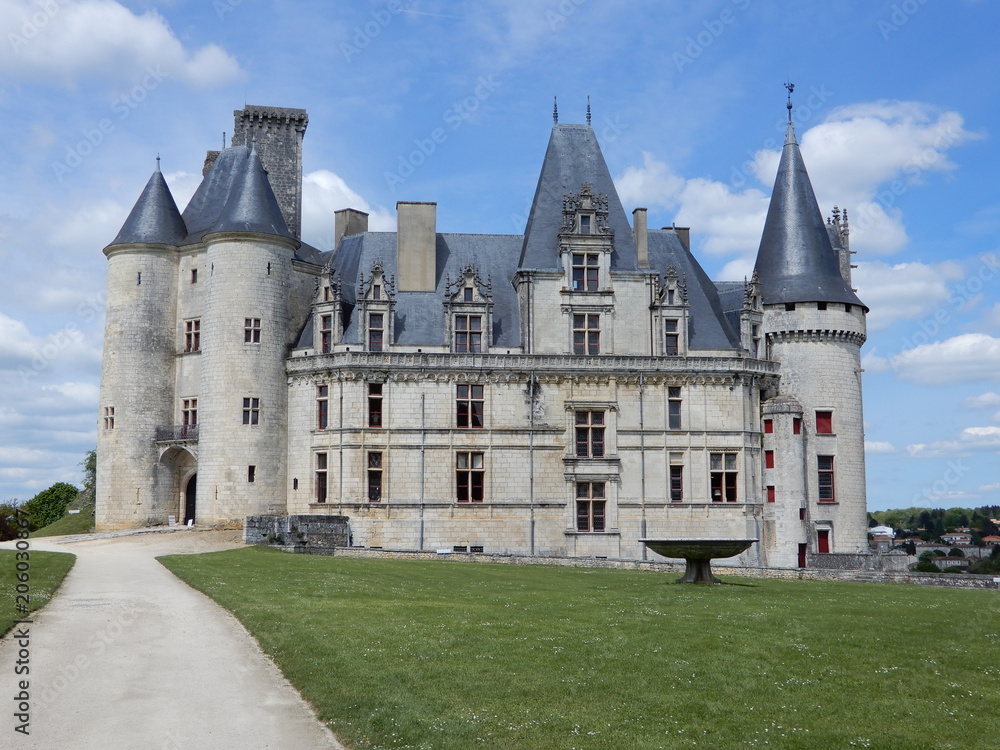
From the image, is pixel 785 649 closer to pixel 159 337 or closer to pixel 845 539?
pixel 845 539

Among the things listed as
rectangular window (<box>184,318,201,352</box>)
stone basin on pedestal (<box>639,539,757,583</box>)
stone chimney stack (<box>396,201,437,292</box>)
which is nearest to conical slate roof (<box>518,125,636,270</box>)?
stone chimney stack (<box>396,201,437,292</box>)

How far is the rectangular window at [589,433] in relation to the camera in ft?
145

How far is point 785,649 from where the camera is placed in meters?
14.8

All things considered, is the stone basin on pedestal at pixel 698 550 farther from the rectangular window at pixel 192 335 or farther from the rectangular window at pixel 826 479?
the rectangular window at pixel 192 335

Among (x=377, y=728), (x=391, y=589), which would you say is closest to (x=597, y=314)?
(x=391, y=589)

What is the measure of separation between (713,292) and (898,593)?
24668mm

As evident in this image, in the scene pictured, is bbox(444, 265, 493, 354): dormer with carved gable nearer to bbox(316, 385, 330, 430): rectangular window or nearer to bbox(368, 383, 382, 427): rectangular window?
bbox(368, 383, 382, 427): rectangular window

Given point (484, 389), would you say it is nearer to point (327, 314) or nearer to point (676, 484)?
point (327, 314)

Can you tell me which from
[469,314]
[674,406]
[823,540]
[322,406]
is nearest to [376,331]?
[322,406]

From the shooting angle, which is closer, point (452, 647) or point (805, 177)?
point (452, 647)

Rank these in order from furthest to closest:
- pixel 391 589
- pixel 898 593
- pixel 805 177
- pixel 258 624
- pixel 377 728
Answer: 1. pixel 805 177
2. pixel 898 593
3. pixel 391 589
4. pixel 258 624
5. pixel 377 728

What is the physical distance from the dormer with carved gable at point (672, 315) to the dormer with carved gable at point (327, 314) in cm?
1400

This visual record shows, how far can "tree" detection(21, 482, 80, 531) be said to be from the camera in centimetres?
6819

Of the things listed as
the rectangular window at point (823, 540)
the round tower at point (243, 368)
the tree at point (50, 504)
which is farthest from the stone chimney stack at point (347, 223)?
the tree at point (50, 504)
